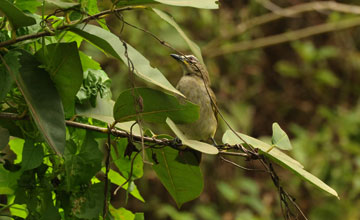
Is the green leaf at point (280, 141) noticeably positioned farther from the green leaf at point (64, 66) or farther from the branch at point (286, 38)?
the branch at point (286, 38)

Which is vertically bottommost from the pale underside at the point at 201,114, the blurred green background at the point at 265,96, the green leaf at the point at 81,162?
the blurred green background at the point at 265,96

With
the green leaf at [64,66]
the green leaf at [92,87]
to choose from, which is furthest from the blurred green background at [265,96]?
the green leaf at [64,66]

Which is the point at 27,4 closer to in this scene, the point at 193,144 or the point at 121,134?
the point at 121,134

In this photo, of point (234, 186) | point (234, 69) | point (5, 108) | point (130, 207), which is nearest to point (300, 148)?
point (234, 186)

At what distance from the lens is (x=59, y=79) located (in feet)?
4.42

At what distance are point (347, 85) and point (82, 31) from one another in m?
6.84

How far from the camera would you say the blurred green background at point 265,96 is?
6.10 meters

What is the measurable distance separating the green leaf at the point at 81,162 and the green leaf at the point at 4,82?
233 millimetres

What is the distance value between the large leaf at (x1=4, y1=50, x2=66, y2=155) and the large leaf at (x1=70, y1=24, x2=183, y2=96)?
0.45ft

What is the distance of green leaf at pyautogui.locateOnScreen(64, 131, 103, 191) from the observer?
4.74 feet

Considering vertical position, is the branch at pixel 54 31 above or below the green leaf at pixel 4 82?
above

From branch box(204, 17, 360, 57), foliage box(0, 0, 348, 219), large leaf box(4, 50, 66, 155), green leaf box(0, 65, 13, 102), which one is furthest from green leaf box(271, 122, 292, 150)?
branch box(204, 17, 360, 57)

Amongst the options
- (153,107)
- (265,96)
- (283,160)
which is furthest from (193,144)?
(265,96)

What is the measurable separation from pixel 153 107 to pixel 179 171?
0.91 ft
